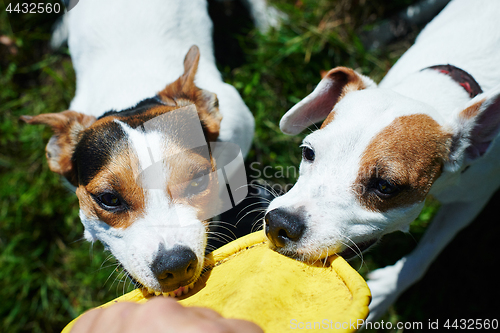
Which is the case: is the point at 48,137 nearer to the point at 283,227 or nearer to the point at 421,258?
the point at 283,227

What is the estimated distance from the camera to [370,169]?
2162 millimetres

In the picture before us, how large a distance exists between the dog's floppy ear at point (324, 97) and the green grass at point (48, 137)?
1681 mm

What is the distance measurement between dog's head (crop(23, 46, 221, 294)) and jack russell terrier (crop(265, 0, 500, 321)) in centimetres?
57

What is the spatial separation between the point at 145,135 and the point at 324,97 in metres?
1.42

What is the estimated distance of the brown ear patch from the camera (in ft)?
7.09

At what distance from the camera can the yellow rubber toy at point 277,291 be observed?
5.81 ft

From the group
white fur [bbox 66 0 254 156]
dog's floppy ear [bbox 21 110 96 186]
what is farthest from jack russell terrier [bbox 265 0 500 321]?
dog's floppy ear [bbox 21 110 96 186]

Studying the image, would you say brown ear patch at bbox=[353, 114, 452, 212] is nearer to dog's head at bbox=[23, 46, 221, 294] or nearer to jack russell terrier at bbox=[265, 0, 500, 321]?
jack russell terrier at bbox=[265, 0, 500, 321]

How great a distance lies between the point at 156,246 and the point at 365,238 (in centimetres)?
137

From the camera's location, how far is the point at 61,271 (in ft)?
15.9

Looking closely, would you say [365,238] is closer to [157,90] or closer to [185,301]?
[185,301]

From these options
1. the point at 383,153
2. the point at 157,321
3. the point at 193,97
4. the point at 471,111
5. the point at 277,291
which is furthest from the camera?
the point at 193,97

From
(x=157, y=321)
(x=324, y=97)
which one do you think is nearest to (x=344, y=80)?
(x=324, y=97)

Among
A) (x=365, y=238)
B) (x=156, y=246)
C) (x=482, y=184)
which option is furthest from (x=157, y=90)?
(x=482, y=184)
